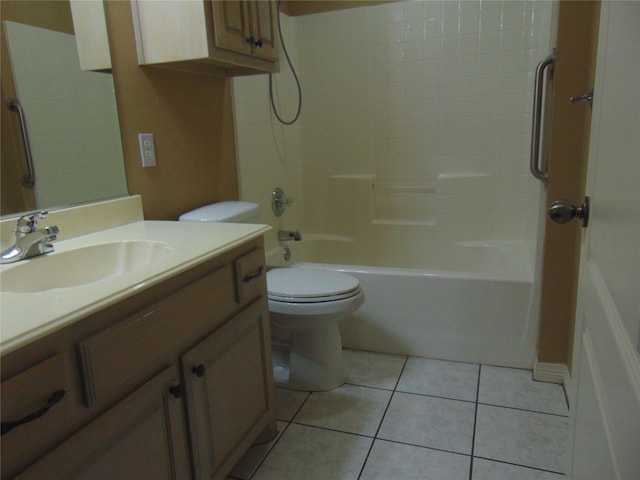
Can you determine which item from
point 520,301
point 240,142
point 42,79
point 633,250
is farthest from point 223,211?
point 633,250

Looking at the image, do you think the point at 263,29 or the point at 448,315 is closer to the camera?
the point at 263,29

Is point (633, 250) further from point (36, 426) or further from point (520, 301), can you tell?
point (520, 301)

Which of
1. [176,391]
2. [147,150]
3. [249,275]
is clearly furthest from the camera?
[147,150]

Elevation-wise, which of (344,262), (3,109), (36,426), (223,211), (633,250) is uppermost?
(3,109)

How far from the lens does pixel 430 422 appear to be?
5.83ft

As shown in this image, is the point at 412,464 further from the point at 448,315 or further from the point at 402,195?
the point at 402,195

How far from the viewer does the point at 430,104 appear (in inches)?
112


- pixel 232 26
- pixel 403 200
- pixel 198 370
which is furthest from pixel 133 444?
pixel 403 200

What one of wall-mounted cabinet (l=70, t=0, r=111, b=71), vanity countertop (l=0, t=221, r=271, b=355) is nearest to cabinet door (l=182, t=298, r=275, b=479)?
vanity countertop (l=0, t=221, r=271, b=355)

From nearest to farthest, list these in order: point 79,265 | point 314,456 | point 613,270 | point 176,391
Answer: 1. point 613,270
2. point 176,391
3. point 79,265
4. point 314,456

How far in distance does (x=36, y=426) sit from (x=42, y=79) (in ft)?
3.25

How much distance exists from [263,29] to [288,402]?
1505 millimetres

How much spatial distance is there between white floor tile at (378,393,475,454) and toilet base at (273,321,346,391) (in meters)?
0.28

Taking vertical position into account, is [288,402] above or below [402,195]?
below
